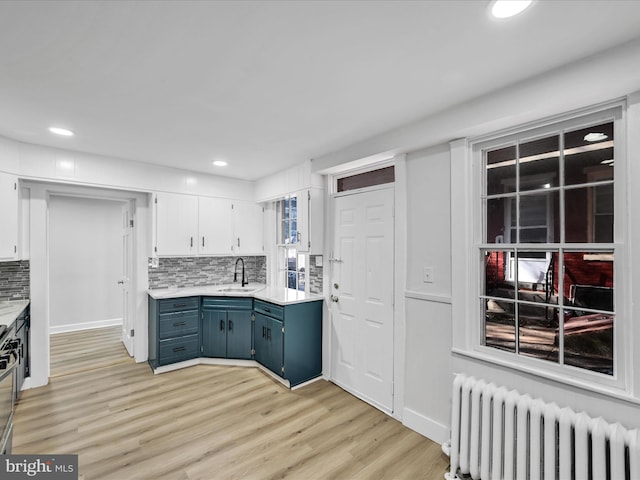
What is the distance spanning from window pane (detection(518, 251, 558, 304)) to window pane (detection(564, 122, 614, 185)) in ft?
1.52

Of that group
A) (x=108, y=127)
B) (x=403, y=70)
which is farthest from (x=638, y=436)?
(x=108, y=127)

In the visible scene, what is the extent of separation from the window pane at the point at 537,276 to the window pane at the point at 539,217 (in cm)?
10

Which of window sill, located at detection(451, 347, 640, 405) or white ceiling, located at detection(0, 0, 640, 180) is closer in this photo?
white ceiling, located at detection(0, 0, 640, 180)

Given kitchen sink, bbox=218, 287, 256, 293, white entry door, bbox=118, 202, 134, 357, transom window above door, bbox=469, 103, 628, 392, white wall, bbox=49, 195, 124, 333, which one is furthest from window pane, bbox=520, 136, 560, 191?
white wall, bbox=49, 195, 124, 333

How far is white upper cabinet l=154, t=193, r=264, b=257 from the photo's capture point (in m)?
3.84

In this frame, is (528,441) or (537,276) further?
(537,276)

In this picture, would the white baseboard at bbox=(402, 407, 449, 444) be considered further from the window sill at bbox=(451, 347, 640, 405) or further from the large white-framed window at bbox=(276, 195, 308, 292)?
the large white-framed window at bbox=(276, 195, 308, 292)

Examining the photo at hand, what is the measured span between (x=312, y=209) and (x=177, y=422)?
2305mm

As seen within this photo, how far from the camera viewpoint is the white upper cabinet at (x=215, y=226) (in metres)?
4.12

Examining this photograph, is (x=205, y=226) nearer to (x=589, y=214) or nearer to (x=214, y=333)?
(x=214, y=333)

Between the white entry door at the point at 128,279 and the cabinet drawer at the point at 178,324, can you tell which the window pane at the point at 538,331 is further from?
the white entry door at the point at 128,279

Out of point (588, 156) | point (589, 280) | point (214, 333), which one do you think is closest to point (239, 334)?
point (214, 333)

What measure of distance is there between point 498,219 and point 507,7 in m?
1.30

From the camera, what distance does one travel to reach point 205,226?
415cm
